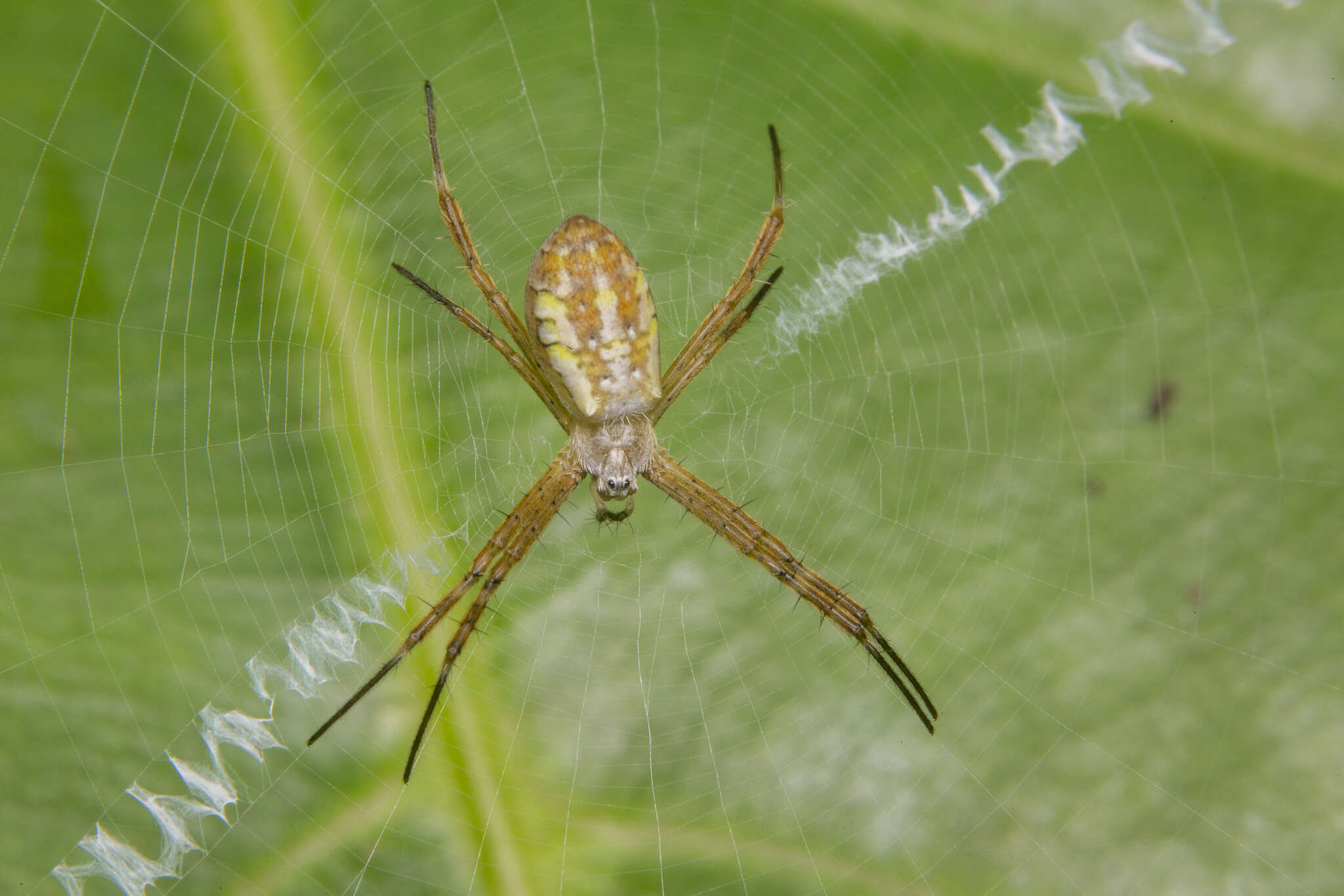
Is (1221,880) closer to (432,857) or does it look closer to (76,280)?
(432,857)

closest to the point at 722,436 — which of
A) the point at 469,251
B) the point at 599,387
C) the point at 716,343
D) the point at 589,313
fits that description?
the point at 716,343

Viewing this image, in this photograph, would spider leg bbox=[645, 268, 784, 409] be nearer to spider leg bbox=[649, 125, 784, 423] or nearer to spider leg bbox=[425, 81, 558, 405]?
spider leg bbox=[649, 125, 784, 423]

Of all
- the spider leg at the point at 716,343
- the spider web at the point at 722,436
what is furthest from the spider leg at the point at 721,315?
the spider web at the point at 722,436

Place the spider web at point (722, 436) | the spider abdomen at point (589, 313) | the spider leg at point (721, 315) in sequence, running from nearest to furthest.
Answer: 1. the spider web at point (722, 436)
2. the spider abdomen at point (589, 313)
3. the spider leg at point (721, 315)

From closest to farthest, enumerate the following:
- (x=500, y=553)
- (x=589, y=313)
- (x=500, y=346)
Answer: (x=589, y=313) → (x=500, y=346) → (x=500, y=553)

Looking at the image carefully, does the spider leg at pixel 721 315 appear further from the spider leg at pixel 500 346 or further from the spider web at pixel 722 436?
the spider leg at pixel 500 346

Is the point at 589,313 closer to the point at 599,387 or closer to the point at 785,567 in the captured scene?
the point at 599,387
